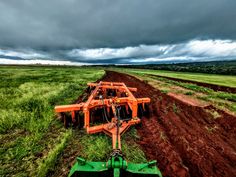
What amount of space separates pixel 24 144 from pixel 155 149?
3.61 meters

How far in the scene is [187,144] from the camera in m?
4.20

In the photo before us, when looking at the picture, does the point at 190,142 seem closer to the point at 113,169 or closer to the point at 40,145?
the point at 113,169

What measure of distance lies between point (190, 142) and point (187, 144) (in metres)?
0.19

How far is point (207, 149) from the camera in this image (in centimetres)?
400

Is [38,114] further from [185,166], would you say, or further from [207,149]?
[207,149]

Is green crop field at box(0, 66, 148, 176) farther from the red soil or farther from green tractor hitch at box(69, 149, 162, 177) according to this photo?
green tractor hitch at box(69, 149, 162, 177)

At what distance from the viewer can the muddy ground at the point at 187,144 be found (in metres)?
3.26

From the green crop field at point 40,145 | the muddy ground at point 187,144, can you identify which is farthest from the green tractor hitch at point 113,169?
the green crop field at point 40,145

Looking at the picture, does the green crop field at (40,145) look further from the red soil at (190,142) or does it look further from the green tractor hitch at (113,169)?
the green tractor hitch at (113,169)

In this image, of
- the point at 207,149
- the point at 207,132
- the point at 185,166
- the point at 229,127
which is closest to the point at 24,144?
the point at 185,166

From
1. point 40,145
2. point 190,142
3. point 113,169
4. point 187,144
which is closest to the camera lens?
point 113,169

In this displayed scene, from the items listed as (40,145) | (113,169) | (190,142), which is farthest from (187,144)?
(40,145)

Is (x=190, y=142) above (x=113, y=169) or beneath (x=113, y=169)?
beneath

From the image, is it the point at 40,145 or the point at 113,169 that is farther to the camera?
the point at 40,145
